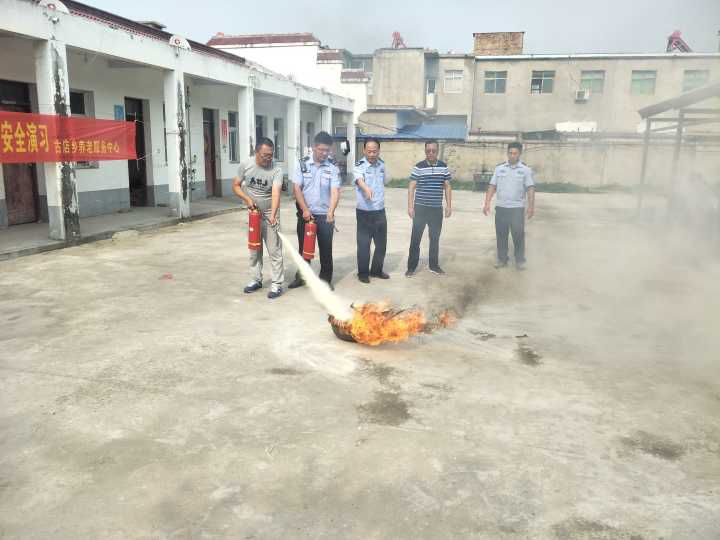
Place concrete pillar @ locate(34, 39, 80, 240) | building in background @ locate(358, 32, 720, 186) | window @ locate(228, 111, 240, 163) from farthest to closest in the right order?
building in background @ locate(358, 32, 720, 186)
window @ locate(228, 111, 240, 163)
concrete pillar @ locate(34, 39, 80, 240)

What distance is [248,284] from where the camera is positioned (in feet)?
23.6

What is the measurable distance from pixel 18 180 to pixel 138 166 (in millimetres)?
4051

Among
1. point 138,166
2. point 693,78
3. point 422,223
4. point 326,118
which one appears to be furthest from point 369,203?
point 693,78

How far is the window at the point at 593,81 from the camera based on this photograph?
36625 mm

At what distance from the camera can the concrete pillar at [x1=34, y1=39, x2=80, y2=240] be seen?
30.3ft

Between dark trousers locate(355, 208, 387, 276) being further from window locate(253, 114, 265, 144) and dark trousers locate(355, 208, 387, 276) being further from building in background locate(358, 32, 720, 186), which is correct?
building in background locate(358, 32, 720, 186)

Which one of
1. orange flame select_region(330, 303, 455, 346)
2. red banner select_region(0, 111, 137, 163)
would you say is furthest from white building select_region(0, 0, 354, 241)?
orange flame select_region(330, 303, 455, 346)

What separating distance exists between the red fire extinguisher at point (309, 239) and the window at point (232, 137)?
1359 centimetres

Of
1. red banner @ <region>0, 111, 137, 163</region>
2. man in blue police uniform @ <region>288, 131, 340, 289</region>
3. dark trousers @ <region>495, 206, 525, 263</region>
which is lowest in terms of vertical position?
dark trousers @ <region>495, 206, 525, 263</region>

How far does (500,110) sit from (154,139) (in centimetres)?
2890

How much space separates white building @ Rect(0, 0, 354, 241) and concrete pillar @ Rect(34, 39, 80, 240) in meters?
0.02

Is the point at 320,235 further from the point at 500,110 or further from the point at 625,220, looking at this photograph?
the point at 500,110

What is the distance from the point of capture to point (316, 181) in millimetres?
6922

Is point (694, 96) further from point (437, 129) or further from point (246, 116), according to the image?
point (437, 129)
